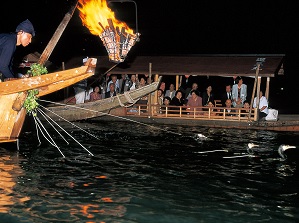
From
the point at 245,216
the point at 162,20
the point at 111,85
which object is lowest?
the point at 245,216

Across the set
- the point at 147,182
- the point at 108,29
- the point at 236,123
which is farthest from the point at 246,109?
the point at 147,182

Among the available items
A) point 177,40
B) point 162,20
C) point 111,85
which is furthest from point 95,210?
point 162,20

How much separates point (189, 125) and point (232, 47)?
47.4 meters

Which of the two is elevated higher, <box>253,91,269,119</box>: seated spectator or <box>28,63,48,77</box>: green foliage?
<box>28,63,48,77</box>: green foliage

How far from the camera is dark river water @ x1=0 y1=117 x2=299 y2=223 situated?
28.7 ft

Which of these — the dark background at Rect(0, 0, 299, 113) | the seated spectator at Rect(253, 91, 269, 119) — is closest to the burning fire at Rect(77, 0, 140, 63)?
the seated spectator at Rect(253, 91, 269, 119)

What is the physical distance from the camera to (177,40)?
6719 cm

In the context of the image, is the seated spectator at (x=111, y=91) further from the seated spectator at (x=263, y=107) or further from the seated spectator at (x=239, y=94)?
the seated spectator at (x=263, y=107)

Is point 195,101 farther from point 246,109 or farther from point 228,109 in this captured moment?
point 246,109

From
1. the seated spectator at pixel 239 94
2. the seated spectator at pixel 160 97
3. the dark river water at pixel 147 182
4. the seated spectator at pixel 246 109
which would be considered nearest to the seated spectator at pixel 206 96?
the seated spectator at pixel 239 94

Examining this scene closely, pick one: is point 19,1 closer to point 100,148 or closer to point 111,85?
point 111,85

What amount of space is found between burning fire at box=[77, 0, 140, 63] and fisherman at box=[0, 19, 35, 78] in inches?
184

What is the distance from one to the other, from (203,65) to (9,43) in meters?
A: 15.9

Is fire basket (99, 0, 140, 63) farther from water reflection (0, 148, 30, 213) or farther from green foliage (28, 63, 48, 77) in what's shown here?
water reflection (0, 148, 30, 213)
